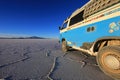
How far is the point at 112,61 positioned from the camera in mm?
2754

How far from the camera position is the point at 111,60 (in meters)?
2.77

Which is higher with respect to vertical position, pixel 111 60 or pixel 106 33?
pixel 106 33

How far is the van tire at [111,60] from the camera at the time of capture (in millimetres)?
2625

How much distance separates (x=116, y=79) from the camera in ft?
8.89

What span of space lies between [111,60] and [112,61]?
33 mm

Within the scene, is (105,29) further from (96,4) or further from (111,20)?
(96,4)

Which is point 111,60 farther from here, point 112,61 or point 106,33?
point 106,33

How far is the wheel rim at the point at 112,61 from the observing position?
2645mm

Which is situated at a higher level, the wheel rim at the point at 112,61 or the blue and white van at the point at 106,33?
the blue and white van at the point at 106,33

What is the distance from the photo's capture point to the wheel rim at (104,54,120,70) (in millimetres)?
2645

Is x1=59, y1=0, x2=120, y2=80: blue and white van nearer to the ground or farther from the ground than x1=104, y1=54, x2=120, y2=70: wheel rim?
farther from the ground

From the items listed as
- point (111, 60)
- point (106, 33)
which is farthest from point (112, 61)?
point (106, 33)

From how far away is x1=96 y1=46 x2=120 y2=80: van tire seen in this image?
262 cm

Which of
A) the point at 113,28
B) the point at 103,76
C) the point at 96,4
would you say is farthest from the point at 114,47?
the point at 96,4
